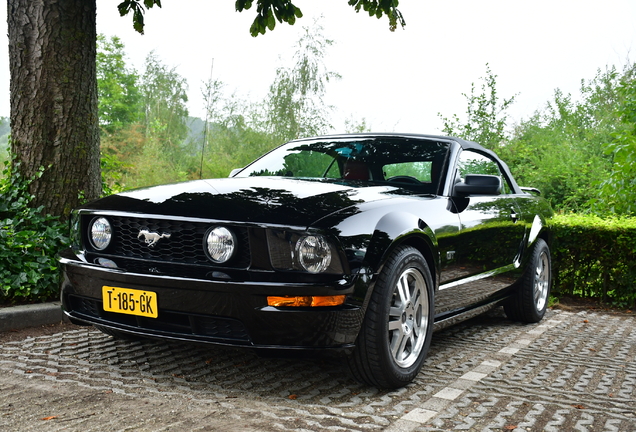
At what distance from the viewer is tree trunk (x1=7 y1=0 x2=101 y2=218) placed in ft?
18.1

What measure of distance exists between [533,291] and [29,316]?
426 centimetres

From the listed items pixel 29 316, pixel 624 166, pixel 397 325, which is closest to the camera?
pixel 397 325

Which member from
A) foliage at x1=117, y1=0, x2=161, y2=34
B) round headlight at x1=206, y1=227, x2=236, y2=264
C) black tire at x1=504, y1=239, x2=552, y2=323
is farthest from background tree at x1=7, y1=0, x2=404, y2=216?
black tire at x1=504, y1=239, x2=552, y2=323

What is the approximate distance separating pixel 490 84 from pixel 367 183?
53.2 feet

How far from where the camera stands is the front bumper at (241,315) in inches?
118

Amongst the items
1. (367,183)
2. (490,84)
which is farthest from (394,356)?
(490,84)

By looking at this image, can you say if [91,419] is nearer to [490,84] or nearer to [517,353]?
[517,353]

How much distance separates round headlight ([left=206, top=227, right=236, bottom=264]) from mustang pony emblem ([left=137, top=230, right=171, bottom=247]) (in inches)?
10.6

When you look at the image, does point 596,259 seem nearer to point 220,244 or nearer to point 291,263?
point 291,263

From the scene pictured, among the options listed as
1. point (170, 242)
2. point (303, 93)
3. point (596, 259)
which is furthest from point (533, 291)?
point (303, 93)

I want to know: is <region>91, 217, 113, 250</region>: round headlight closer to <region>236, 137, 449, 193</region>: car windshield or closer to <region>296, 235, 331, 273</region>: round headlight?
<region>296, 235, 331, 273</region>: round headlight

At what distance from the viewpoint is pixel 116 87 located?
4834 centimetres

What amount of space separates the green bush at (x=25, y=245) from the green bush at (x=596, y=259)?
5.29 metres

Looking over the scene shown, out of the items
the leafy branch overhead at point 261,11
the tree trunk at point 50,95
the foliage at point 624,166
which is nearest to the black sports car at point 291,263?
the tree trunk at point 50,95
